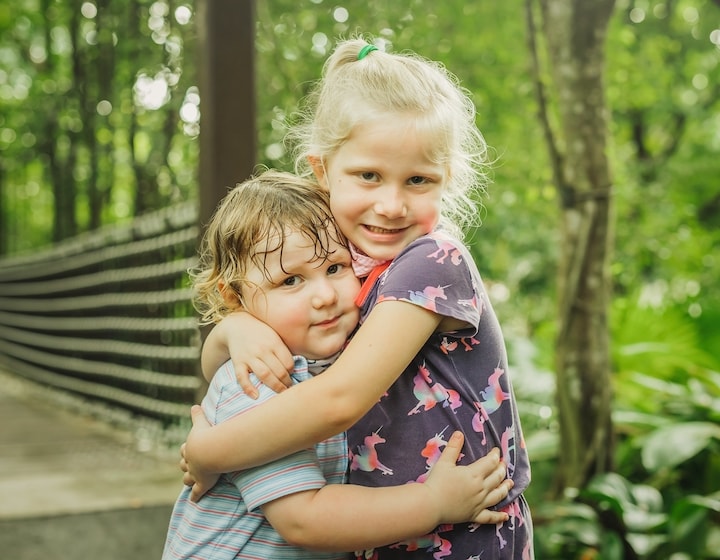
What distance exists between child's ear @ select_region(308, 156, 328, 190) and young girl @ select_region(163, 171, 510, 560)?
0.02 meters

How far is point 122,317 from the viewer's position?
5398 mm

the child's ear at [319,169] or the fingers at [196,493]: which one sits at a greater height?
the child's ear at [319,169]

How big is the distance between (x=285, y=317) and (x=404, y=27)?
267cm

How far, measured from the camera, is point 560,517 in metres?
2.83

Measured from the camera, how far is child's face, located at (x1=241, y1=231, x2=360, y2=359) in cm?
134

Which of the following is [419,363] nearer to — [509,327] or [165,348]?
[165,348]

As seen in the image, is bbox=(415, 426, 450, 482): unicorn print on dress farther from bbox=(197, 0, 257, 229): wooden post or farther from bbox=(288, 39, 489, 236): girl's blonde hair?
bbox=(197, 0, 257, 229): wooden post

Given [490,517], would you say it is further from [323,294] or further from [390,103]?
[390,103]

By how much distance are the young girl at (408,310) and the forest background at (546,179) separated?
1.20 m

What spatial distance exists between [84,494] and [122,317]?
222cm

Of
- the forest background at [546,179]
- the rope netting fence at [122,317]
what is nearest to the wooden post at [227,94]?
the forest background at [546,179]

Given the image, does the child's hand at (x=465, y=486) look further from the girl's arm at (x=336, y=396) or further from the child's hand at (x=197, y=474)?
the child's hand at (x=197, y=474)

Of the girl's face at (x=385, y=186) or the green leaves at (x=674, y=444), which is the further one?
the green leaves at (x=674, y=444)

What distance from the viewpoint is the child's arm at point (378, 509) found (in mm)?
1235
